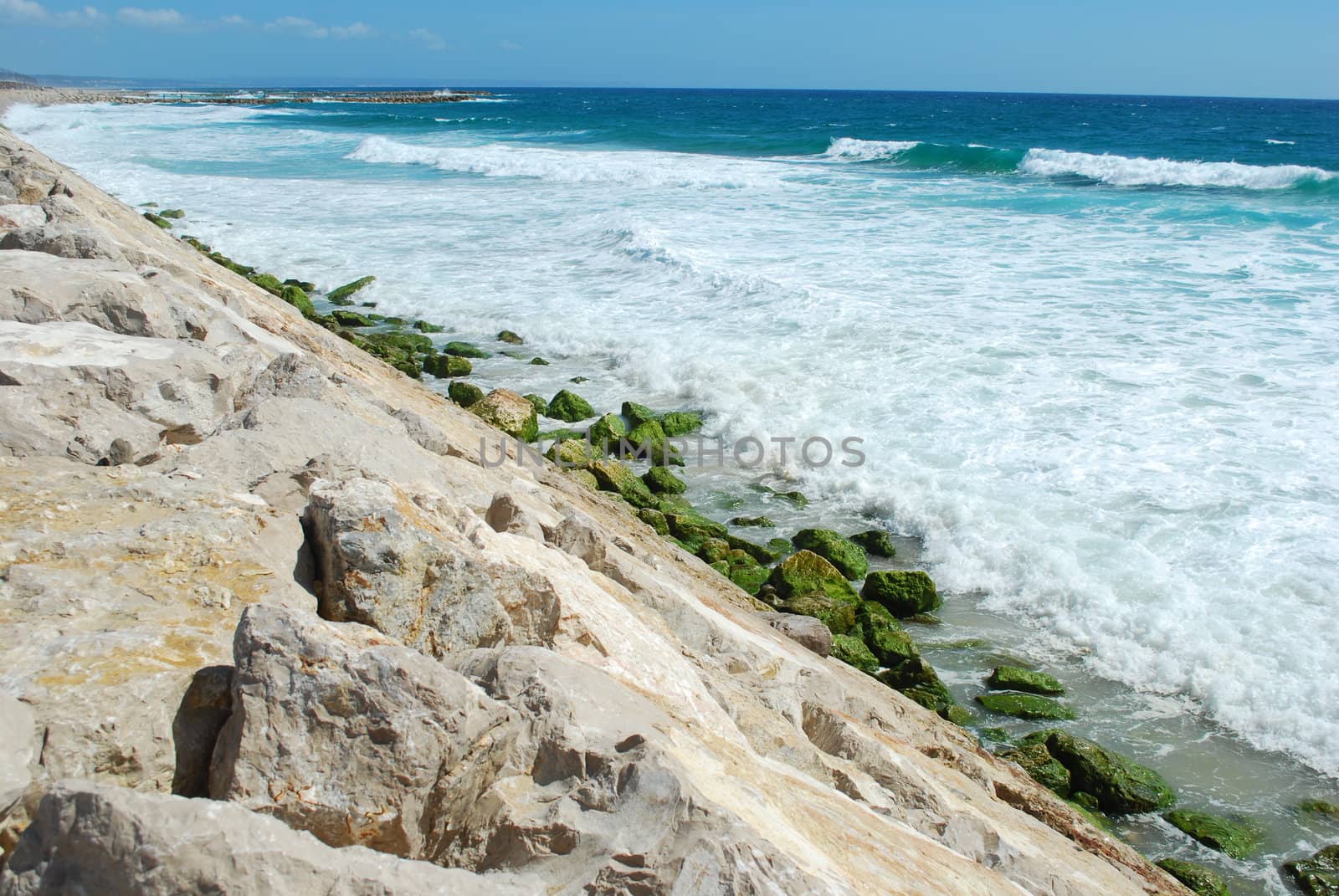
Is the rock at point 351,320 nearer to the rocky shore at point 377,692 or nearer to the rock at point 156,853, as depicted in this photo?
the rocky shore at point 377,692

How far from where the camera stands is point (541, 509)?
5199 millimetres

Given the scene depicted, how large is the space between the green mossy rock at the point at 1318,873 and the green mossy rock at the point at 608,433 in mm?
6427

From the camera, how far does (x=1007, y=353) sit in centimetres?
1169

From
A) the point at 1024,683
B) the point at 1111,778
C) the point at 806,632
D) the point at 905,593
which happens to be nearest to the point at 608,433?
the point at 905,593

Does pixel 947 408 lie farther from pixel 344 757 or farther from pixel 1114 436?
pixel 344 757

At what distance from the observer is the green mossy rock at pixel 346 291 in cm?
1527

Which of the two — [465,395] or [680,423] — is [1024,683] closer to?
[680,423]

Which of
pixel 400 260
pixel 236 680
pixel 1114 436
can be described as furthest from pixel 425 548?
pixel 400 260

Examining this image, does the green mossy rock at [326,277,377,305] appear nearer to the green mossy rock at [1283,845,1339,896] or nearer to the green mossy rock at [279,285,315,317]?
the green mossy rock at [279,285,315,317]

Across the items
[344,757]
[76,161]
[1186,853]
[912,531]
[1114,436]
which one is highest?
[76,161]

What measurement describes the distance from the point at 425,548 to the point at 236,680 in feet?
2.73

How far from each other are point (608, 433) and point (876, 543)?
311 cm

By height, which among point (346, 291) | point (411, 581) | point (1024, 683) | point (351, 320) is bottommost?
point (1024, 683)

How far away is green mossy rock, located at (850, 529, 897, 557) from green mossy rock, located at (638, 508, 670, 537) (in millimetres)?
1597
